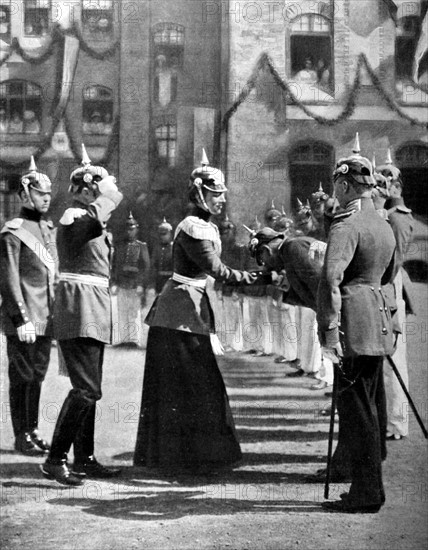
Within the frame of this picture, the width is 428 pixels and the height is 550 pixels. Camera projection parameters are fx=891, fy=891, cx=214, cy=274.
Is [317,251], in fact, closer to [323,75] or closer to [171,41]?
[323,75]

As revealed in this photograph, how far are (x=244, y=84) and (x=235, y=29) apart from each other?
13.7 inches

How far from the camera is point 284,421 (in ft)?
17.9

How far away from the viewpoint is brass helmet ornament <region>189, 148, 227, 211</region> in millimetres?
5285

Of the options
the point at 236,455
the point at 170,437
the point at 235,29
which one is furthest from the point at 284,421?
the point at 235,29

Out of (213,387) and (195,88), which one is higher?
(195,88)

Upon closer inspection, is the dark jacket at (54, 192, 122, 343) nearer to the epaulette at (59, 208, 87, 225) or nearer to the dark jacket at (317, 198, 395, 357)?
the epaulette at (59, 208, 87, 225)

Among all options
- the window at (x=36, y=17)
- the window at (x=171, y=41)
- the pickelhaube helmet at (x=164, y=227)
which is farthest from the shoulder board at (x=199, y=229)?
Result: the window at (x=36, y=17)

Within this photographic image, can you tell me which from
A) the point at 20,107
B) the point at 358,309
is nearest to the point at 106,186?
the point at 20,107

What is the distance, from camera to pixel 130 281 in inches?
211

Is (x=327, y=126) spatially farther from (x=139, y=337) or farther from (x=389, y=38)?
(x=139, y=337)

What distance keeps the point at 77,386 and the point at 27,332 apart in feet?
1.47

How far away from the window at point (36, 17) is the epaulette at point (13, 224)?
3.72 ft


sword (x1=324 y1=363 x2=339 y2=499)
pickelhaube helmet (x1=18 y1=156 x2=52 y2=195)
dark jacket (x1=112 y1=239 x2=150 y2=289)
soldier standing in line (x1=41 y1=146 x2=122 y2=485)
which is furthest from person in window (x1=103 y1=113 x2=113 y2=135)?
sword (x1=324 y1=363 x2=339 y2=499)

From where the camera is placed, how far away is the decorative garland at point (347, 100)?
544 cm
